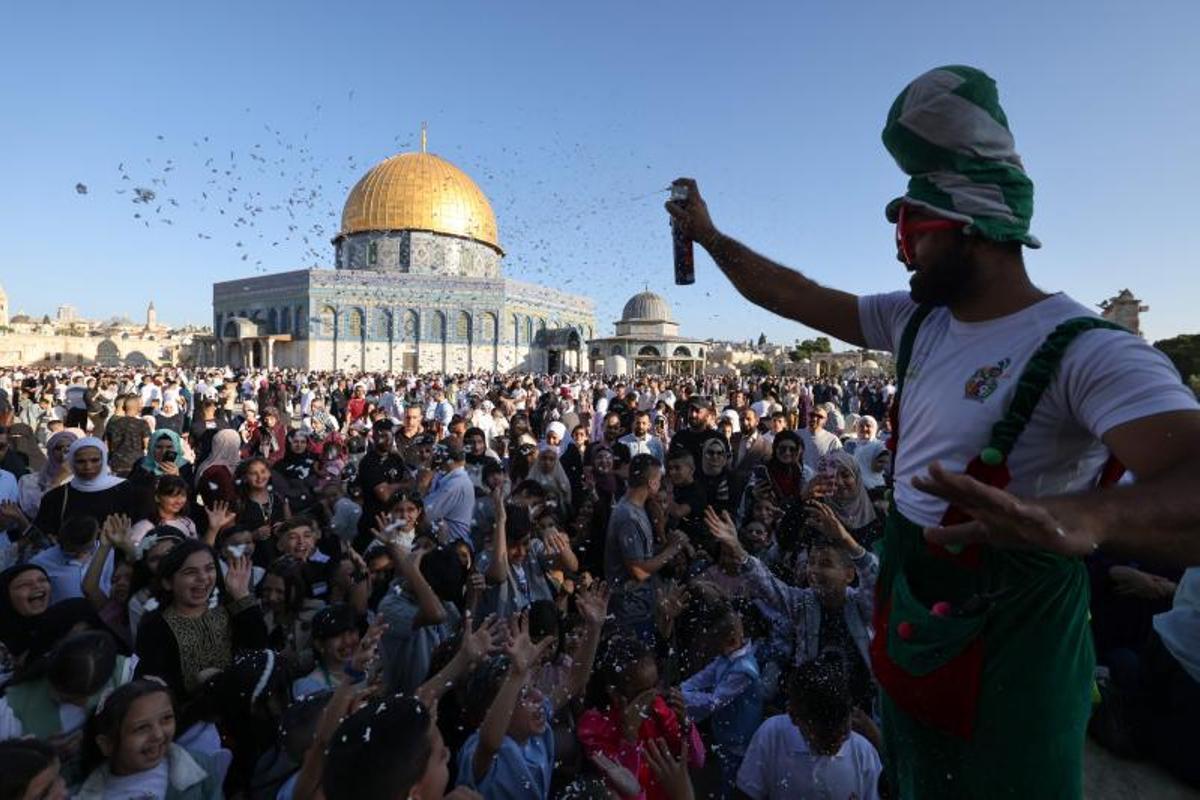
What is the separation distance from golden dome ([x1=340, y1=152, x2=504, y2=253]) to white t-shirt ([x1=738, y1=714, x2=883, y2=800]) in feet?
131

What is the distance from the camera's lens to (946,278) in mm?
1293

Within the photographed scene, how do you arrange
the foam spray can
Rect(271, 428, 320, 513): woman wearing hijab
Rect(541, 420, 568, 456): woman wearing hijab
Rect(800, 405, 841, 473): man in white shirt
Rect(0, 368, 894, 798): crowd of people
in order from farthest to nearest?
Rect(541, 420, 568, 456): woman wearing hijab
Rect(800, 405, 841, 473): man in white shirt
Rect(271, 428, 320, 513): woman wearing hijab
Rect(0, 368, 894, 798): crowd of people
the foam spray can

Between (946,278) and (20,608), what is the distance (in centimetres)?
399

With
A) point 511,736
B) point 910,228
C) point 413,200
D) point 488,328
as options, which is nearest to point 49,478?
point 511,736


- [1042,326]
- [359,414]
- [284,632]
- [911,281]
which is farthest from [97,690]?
[359,414]

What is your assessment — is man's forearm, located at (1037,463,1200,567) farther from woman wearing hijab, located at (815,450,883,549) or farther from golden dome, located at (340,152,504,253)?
golden dome, located at (340,152,504,253)

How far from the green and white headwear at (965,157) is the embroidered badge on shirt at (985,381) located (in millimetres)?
236

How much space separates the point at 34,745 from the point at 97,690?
0.66m

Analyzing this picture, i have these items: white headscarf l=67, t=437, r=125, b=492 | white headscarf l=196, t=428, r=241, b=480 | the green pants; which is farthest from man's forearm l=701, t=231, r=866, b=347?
white headscarf l=196, t=428, r=241, b=480

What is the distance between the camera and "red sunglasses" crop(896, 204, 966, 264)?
127 cm

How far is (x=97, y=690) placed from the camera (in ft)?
8.24

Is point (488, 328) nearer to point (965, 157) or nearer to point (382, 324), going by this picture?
point (382, 324)

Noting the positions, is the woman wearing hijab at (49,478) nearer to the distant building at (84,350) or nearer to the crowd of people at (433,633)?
the crowd of people at (433,633)

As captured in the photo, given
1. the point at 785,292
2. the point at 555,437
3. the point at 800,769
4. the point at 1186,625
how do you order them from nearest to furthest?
the point at 785,292, the point at 800,769, the point at 1186,625, the point at 555,437
